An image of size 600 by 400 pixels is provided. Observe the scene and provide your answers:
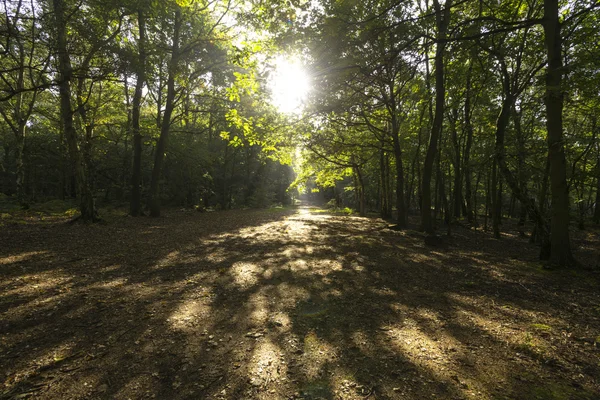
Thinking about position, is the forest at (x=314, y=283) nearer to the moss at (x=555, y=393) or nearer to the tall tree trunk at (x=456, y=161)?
the moss at (x=555, y=393)

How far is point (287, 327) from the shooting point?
13.3 ft

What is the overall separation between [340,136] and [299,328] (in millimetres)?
15239

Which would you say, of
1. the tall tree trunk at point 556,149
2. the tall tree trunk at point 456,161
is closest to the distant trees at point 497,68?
the tall tree trunk at point 556,149

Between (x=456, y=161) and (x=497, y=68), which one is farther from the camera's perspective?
(x=456, y=161)

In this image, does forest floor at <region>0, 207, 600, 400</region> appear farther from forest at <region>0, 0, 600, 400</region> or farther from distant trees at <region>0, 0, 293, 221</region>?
distant trees at <region>0, 0, 293, 221</region>

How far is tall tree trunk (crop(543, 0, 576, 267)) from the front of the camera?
7000 mm

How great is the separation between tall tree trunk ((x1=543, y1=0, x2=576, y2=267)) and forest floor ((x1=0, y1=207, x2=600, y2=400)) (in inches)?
32.7

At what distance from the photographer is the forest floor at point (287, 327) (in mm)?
2852

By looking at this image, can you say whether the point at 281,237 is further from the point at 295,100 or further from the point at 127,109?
the point at 127,109

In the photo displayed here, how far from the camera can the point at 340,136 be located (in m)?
17.8

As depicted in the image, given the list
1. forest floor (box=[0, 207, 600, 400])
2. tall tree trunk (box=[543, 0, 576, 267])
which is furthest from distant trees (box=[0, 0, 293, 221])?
tall tree trunk (box=[543, 0, 576, 267])

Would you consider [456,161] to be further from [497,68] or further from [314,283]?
[314,283]

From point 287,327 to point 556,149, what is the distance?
8112 millimetres

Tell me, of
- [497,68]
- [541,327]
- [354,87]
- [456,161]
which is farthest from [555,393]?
[456,161]
